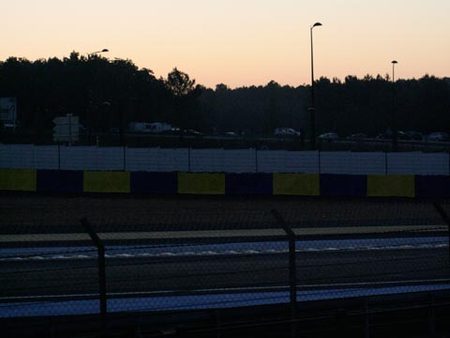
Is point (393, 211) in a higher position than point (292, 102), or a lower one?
lower

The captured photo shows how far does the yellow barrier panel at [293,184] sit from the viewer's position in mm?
30328

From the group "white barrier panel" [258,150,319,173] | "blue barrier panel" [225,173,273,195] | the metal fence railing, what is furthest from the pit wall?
the metal fence railing

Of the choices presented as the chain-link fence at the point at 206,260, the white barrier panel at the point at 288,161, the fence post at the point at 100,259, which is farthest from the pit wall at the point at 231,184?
the fence post at the point at 100,259

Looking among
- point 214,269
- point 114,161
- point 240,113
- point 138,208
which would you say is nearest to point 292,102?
point 240,113

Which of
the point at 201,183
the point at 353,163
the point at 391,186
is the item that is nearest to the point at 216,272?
the point at 391,186

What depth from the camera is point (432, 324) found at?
948 centimetres

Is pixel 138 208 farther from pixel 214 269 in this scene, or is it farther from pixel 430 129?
pixel 430 129

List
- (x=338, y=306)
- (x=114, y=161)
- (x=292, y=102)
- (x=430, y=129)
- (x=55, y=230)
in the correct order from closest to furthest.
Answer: (x=338, y=306) < (x=55, y=230) < (x=114, y=161) < (x=430, y=129) < (x=292, y=102)

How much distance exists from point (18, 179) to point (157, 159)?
8.81 metres

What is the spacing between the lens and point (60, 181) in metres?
31.7

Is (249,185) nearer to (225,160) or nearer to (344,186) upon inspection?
(344,186)

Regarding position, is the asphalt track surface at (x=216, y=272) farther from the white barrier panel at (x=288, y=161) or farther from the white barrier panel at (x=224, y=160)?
the white barrier panel at (x=288, y=161)

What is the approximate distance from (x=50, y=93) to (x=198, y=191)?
6837 centimetres

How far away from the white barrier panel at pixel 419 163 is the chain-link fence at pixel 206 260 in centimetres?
956
